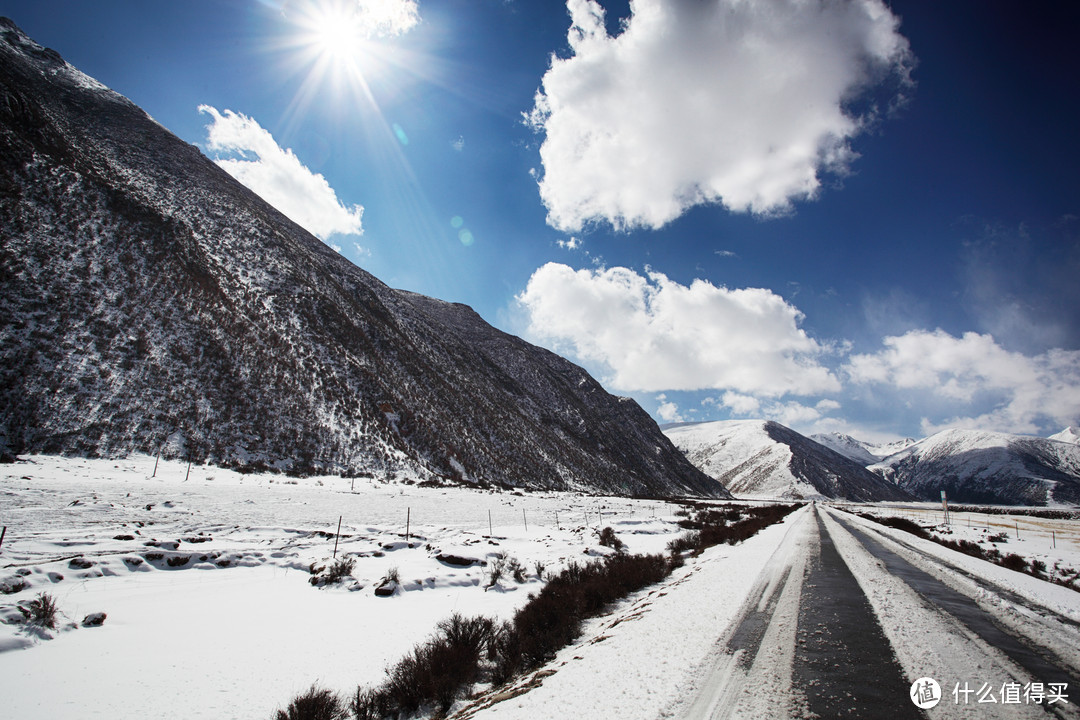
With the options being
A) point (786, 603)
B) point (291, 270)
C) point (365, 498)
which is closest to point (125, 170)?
point (291, 270)

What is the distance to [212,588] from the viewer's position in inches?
376

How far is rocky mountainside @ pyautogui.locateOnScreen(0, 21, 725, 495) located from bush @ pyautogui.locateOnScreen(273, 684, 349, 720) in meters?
30.8

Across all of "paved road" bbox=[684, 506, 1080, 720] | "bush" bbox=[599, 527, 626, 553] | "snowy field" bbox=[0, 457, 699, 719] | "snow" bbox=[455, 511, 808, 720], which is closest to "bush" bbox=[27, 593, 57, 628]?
"snowy field" bbox=[0, 457, 699, 719]

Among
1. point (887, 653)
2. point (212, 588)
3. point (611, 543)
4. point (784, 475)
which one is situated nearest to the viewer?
point (887, 653)

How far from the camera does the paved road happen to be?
12.0ft

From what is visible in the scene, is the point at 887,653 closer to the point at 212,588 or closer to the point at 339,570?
the point at 339,570

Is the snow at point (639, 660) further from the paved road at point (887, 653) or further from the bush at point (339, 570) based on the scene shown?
the bush at point (339, 570)

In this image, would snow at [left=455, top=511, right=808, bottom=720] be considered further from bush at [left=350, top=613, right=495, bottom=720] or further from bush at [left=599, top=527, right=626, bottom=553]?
bush at [left=599, top=527, right=626, bottom=553]

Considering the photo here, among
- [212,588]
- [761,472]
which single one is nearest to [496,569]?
[212,588]

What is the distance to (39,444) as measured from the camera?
23391 mm

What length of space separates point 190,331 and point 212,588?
119 ft

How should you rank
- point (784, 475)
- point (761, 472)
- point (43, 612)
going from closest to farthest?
point (43, 612)
point (784, 475)
point (761, 472)

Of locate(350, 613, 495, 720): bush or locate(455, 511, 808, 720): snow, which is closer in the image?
locate(455, 511, 808, 720): snow

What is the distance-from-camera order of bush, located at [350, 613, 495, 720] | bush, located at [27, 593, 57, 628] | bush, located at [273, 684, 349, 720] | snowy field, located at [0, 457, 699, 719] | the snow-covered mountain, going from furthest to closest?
the snow-covered mountain
bush, located at [27, 593, 57, 628]
snowy field, located at [0, 457, 699, 719]
bush, located at [350, 613, 495, 720]
bush, located at [273, 684, 349, 720]
